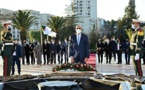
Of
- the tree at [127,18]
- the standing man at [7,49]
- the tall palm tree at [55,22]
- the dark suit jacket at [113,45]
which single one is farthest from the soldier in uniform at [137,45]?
the tree at [127,18]

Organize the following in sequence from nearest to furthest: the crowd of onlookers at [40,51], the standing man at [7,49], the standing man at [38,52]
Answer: the standing man at [7,49], the standing man at [38,52], the crowd of onlookers at [40,51]

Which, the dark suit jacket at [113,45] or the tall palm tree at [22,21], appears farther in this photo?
the tall palm tree at [22,21]

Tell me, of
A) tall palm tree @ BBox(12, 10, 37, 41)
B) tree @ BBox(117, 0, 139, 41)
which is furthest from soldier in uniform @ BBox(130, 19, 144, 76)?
tree @ BBox(117, 0, 139, 41)

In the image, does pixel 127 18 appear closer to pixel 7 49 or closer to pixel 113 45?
pixel 113 45

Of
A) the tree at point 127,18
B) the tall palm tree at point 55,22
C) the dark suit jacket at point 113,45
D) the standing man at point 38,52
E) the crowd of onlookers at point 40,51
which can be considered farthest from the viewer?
the tree at point 127,18

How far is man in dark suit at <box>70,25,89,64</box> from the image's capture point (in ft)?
23.3

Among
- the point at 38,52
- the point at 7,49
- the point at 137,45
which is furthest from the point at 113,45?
the point at 137,45

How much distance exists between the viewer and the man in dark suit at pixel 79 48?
7108 millimetres

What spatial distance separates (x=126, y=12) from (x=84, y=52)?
51.3 meters

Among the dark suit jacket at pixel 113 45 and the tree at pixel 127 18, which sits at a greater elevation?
the tree at pixel 127 18

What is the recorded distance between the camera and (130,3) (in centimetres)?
5816

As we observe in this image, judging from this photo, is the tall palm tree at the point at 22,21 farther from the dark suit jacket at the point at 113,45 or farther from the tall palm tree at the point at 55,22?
the dark suit jacket at the point at 113,45

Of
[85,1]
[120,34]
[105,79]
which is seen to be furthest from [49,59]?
[85,1]

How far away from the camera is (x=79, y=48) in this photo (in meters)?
7.15
